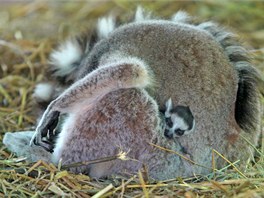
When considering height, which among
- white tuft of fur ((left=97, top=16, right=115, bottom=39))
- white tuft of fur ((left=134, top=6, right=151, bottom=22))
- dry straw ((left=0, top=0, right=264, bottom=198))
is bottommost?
dry straw ((left=0, top=0, right=264, bottom=198))

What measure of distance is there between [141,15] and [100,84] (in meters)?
1.20

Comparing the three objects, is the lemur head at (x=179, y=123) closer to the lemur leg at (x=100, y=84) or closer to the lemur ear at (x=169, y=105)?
the lemur ear at (x=169, y=105)

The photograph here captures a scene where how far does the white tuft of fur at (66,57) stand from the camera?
223 inches

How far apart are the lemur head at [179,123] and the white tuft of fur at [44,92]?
1.41 meters

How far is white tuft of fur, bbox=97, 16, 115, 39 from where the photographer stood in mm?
5605

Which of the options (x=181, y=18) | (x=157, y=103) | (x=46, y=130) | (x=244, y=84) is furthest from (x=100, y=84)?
(x=181, y=18)

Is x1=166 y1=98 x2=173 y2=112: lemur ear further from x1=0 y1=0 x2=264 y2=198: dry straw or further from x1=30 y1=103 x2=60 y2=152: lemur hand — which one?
x1=30 y1=103 x2=60 y2=152: lemur hand

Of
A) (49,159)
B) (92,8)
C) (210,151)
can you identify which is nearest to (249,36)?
(92,8)

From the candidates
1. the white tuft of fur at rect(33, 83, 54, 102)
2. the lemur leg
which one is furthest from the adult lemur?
the white tuft of fur at rect(33, 83, 54, 102)

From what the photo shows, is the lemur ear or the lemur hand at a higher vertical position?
the lemur ear

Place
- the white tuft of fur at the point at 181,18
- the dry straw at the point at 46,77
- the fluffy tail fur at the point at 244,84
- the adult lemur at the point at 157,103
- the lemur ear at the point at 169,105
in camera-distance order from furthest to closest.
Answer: the white tuft of fur at the point at 181,18, the fluffy tail fur at the point at 244,84, the lemur ear at the point at 169,105, the adult lemur at the point at 157,103, the dry straw at the point at 46,77

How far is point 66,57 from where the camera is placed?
18.7ft

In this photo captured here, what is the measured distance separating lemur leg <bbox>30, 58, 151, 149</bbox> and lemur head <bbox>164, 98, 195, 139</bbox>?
A: 0.27 m

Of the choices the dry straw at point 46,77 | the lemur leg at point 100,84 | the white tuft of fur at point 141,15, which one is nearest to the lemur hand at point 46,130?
the lemur leg at point 100,84
